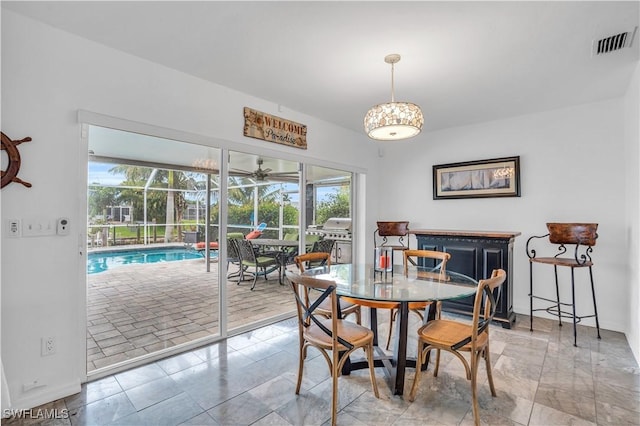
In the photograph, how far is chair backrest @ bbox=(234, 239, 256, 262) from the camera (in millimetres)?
4027

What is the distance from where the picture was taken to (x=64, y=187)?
2.30 m

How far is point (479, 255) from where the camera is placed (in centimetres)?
379

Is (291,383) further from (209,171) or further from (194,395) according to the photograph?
(209,171)

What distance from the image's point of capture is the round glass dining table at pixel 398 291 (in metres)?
2.13

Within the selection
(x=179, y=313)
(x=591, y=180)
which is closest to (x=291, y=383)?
(x=179, y=313)

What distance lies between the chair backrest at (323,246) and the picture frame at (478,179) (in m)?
1.77

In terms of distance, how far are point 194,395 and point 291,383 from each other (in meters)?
0.69

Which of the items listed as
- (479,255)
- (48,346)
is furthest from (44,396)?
(479,255)

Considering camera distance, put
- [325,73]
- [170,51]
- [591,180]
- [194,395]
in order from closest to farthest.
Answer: [194,395], [170,51], [325,73], [591,180]

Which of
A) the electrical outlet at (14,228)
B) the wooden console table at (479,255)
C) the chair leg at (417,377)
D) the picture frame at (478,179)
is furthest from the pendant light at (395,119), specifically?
the electrical outlet at (14,228)

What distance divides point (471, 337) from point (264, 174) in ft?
9.29

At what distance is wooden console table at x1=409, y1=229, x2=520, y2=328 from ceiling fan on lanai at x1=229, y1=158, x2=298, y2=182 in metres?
1.85

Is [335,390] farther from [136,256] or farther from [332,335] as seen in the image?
[136,256]

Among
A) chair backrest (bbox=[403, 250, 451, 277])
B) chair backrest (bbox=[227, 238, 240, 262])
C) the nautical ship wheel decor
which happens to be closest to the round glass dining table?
chair backrest (bbox=[403, 250, 451, 277])
